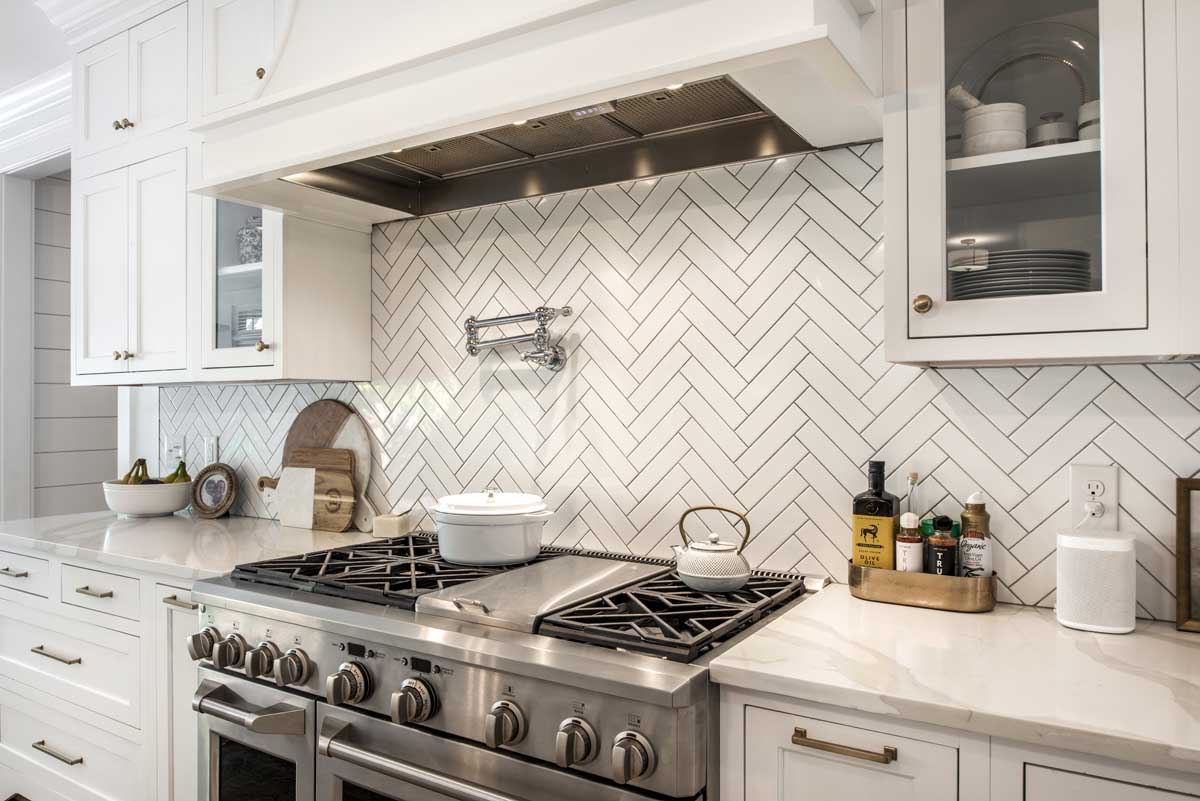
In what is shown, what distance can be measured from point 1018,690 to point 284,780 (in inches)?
56.3

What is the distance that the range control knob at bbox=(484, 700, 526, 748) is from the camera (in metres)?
1.32

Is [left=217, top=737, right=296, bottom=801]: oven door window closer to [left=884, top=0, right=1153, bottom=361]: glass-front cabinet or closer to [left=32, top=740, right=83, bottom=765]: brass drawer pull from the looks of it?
[left=32, top=740, right=83, bottom=765]: brass drawer pull

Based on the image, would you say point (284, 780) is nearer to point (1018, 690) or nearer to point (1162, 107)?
point (1018, 690)

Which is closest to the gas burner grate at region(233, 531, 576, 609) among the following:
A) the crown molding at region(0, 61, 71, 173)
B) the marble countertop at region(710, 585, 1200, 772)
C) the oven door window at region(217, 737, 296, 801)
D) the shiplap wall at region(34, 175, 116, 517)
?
the oven door window at region(217, 737, 296, 801)

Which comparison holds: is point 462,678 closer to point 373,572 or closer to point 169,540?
point 373,572

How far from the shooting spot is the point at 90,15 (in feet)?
9.11

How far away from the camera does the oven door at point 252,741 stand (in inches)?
65.2

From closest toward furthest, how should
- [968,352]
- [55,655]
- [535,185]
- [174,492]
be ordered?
[968,352] → [535,185] → [55,655] → [174,492]

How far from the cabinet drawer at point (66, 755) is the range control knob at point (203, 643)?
658 millimetres

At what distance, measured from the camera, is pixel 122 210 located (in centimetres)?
278

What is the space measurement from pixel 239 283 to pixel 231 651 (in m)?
1.18

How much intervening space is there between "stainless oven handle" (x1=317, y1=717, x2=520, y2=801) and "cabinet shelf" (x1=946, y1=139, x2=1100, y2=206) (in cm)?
130

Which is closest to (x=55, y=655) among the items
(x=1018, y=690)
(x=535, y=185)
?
(x=535, y=185)

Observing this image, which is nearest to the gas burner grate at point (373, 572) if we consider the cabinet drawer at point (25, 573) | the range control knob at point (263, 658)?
the range control knob at point (263, 658)
